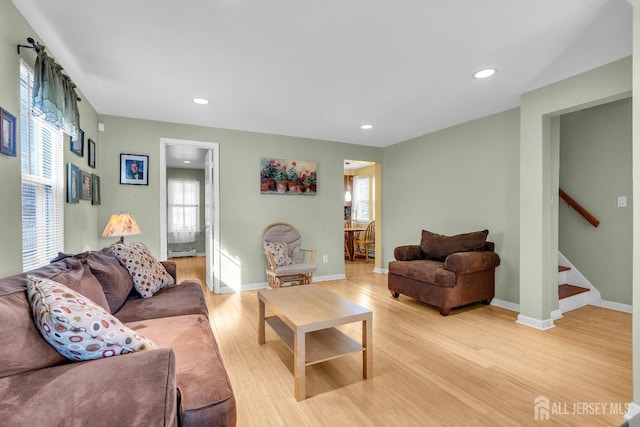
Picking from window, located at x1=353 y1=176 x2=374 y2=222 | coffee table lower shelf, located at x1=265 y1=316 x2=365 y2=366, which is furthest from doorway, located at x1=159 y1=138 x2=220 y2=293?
window, located at x1=353 y1=176 x2=374 y2=222

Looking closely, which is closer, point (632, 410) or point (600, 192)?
point (632, 410)

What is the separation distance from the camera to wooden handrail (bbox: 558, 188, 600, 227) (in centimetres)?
362

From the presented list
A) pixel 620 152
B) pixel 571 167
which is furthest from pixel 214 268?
pixel 620 152

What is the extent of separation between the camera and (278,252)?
14.2 ft

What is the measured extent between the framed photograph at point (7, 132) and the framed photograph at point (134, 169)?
214 centimetres

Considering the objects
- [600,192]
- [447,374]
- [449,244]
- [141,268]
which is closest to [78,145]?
[141,268]

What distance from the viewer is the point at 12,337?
958 mm

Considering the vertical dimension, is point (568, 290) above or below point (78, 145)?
below

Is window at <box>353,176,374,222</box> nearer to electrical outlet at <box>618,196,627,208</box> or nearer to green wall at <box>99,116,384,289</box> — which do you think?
green wall at <box>99,116,384,289</box>

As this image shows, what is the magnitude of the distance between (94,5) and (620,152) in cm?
506

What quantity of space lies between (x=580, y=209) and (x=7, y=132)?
537 cm

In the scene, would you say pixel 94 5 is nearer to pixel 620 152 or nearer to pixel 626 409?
pixel 626 409

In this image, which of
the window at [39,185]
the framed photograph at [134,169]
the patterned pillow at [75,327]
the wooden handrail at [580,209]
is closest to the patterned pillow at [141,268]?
the window at [39,185]

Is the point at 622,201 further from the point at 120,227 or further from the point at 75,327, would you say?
the point at 120,227
